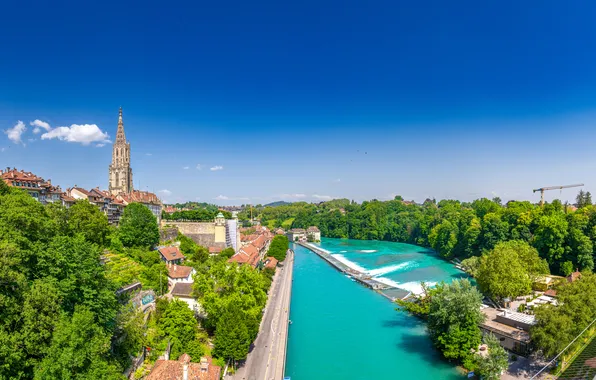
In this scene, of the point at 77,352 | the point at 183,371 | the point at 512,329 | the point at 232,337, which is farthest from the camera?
the point at 512,329

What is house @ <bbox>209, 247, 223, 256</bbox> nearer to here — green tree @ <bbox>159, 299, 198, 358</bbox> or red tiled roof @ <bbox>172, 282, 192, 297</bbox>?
red tiled roof @ <bbox>172, 282, 192, 297</bbox>

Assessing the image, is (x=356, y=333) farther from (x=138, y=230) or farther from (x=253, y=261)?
(x=138, y=230)

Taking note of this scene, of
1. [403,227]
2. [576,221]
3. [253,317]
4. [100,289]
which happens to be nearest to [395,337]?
[253,317]

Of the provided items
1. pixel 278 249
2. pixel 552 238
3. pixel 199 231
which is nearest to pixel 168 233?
pixel 199 231

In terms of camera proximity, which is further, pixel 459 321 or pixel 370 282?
pixel 370 282

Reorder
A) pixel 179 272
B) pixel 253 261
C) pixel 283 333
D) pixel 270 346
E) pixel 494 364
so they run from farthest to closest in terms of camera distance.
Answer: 1. pixel 253 261
2. pixel 179 272
3. pixel 283 333
4. pixel 270 346
5. pixel 494 364

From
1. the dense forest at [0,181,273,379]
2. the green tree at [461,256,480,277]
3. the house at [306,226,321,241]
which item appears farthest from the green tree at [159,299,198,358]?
the house at [306,226,321,241]

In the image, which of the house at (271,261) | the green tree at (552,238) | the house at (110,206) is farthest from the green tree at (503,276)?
the house at (110,206)
